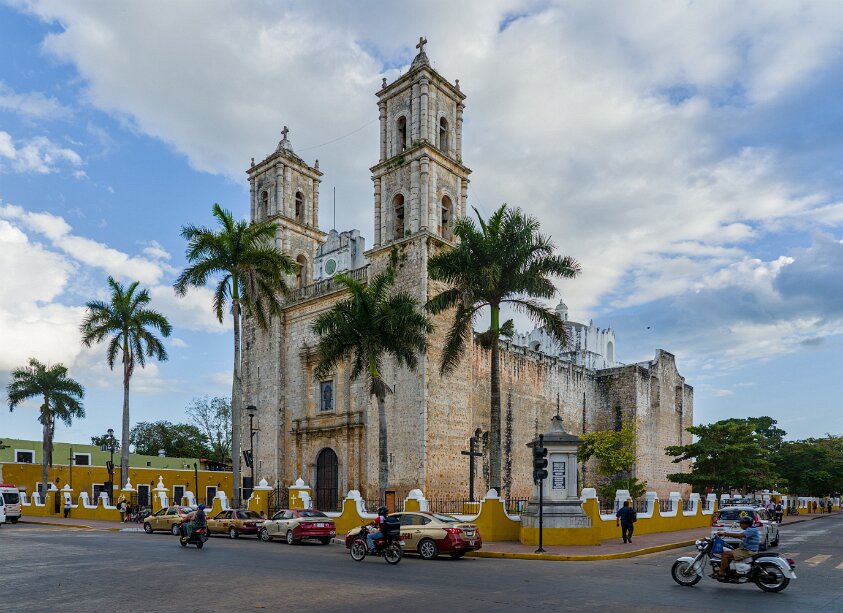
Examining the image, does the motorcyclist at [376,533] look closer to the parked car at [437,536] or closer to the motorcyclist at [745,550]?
the parked car at [437,536]

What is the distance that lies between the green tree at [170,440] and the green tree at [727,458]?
44.7 m

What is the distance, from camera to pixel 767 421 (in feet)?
288

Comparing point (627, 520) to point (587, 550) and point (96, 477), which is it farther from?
point (96, 477)

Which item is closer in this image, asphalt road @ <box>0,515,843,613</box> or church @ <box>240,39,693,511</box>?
asphalt road @ <box>0,515,843,613</box>

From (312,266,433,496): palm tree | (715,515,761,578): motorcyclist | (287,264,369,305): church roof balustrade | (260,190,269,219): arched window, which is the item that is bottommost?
(715,515,761,578): motorcyclist

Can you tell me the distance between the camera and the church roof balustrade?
119 ft

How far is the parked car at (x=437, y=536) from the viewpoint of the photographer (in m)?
17.4

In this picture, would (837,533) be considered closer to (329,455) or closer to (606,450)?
(606,450)

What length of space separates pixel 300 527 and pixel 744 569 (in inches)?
543

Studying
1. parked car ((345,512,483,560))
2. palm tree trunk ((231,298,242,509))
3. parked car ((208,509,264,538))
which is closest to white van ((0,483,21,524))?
palm tree trunk ((231,298,242,509))

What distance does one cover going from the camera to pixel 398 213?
3612cm

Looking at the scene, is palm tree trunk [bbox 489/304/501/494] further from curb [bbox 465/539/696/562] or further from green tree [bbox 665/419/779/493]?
green tree [bbox 665/419/779/493]

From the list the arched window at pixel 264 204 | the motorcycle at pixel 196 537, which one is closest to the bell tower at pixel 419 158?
the arched window at pixel 264 204

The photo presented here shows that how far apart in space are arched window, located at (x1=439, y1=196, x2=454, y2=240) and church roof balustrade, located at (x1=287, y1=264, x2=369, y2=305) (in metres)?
4.17
